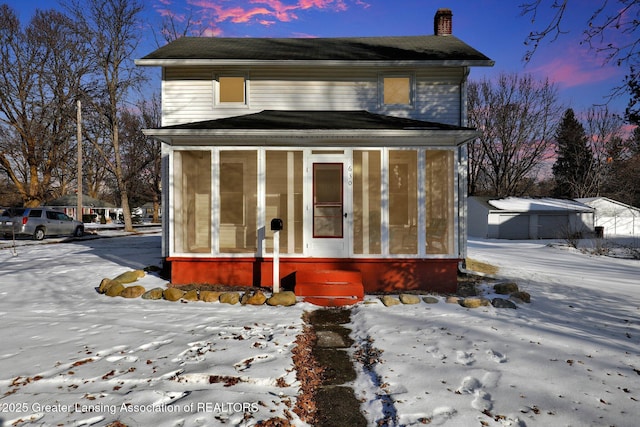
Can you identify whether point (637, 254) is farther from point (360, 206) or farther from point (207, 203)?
point (207, 203)

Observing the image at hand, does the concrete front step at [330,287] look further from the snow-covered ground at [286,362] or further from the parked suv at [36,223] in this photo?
the parked suv at [36,223]

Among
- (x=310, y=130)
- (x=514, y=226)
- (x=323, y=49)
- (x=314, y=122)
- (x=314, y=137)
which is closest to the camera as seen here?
(x=310, y=130)

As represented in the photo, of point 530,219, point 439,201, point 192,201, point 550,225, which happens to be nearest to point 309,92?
point 192,201

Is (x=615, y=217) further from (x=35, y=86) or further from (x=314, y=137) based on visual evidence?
(x=35, y=86)

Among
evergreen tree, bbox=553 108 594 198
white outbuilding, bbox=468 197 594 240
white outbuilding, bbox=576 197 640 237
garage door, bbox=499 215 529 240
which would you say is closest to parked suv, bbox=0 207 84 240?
white outbuilding, bbox=468 197 594 240

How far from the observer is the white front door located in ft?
23.6

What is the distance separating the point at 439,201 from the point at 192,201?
5.51 meters

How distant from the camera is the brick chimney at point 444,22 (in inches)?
427

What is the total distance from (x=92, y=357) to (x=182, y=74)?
23.9 ft

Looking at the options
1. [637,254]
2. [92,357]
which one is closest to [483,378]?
[92,357]

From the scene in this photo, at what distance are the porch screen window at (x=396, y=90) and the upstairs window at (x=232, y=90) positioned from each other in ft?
12.1

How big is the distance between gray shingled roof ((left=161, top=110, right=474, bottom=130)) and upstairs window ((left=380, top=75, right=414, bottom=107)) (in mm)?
604

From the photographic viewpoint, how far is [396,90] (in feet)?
29.2

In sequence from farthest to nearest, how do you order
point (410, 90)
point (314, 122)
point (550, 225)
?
1. point (550, 225)
2. point (410, 90)
3. point (314, 122)
